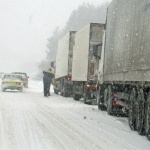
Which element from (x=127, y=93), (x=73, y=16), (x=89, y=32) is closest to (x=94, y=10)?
(x=73, y=16)

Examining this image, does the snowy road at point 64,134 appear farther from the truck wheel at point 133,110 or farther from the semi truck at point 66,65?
the semi truck at point 66,65

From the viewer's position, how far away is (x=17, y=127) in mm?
11562

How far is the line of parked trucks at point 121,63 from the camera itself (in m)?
11.1

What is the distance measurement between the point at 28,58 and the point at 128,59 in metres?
178

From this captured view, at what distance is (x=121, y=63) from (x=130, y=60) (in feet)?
4.50

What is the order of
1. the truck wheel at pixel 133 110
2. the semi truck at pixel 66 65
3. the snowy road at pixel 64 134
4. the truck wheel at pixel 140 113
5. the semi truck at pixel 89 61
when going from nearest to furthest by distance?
1. the snowy road at pixel 64 134
2. the truck wheel at pixel 140 113
3. the truck wheel at pixel 133 110
4. the semi truck at pixel 89 61
5. the semi truck at pixel 66 65

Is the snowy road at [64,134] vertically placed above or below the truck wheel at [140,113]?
below

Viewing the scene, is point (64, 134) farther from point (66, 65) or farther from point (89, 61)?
point (66, 65)

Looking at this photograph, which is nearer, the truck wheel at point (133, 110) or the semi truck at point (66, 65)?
the truck wheel at point (133, 110)

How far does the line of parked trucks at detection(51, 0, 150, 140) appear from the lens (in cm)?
1107

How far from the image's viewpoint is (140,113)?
11.5 m

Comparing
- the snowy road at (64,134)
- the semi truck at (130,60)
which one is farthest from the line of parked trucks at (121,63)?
the snowy road at (64,134)

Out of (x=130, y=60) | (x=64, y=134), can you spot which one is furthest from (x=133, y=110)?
(x=64, y=134)

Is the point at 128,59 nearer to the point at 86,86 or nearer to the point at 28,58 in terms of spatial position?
the point at 86,86
